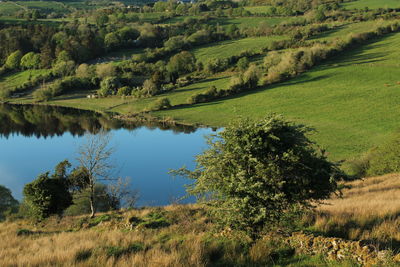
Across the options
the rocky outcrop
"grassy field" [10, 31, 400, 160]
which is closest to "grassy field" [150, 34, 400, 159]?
"grassy field" [10, 31, 400, 160]

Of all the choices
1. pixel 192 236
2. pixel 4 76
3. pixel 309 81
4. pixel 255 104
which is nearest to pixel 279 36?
pixel 309 81

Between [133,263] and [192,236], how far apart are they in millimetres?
4351

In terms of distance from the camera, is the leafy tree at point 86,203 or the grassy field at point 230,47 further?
the grassy field at point 230,47

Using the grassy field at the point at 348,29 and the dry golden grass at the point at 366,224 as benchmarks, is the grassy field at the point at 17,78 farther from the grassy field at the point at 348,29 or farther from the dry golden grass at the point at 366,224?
the dry golden grass at the point at 366,224

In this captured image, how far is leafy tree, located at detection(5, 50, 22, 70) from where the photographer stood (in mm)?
140750

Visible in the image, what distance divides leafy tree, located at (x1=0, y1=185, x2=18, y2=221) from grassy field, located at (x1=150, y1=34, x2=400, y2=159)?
32.0 meters

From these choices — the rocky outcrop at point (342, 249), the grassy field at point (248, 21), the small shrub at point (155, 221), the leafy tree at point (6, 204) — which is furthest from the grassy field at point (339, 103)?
the grassy field at point (248, 21)

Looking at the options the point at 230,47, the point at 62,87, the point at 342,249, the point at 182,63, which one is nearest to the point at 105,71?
the point at 62,87

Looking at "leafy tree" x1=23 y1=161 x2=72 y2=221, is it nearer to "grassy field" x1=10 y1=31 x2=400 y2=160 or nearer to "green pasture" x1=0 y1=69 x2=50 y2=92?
"grassy field" x1=10 y1=31 x2=400 y2=160

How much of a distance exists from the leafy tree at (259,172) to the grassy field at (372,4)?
175 meters

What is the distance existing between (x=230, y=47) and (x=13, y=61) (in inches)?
3366

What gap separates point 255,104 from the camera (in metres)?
79.2

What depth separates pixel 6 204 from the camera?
38688 millimetres

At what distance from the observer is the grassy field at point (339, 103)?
56947mm
